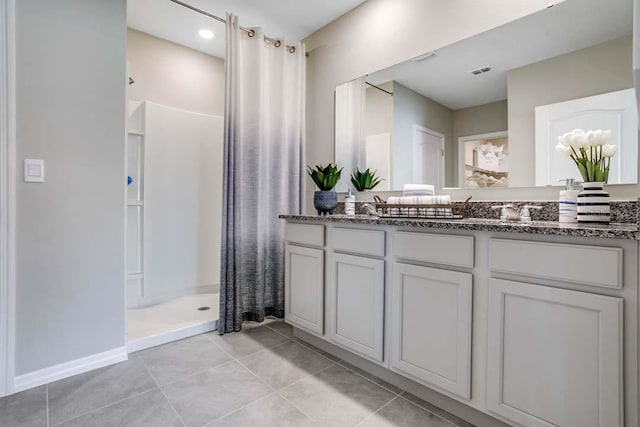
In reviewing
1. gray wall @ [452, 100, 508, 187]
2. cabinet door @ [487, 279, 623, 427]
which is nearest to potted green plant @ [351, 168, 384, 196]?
gray wall @ [452, 100, 508, 187]

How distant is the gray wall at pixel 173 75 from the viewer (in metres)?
3.01

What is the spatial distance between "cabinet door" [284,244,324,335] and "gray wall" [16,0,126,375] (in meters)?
1.04

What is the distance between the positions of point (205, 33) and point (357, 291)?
8.90ft

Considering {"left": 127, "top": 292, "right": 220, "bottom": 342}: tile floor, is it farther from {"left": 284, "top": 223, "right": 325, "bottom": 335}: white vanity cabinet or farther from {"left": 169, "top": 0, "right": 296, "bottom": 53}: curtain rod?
{"left": 169, "top": 0, "right": 296, "bottom": 53}: curtain rod

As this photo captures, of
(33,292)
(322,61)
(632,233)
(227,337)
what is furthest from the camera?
(322,61)

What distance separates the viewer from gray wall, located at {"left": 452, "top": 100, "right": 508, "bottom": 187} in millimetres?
1793

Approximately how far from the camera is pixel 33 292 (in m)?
1.72

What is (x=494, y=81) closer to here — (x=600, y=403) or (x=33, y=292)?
(x=600, y=403)

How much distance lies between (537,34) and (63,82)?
2.51 metres

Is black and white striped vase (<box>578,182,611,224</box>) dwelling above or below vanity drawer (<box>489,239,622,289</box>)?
above

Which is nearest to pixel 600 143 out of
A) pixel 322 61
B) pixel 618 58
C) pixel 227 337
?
pixel 618 58

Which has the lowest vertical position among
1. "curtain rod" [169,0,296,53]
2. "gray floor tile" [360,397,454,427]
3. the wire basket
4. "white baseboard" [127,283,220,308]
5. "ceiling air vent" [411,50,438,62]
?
"gray floor tile" [360,397,454,427]

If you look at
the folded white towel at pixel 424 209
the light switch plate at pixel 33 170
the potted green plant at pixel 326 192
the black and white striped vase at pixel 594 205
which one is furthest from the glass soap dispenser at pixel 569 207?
the light switch plate at pixel 33 170

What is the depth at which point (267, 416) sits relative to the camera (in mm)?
1467
